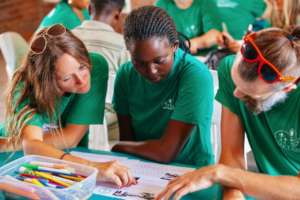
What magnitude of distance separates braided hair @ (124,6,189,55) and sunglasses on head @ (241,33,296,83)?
1.31 ft

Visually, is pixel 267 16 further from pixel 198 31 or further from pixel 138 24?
pixel 138 24

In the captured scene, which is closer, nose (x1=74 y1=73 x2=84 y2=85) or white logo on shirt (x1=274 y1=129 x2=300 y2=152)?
white logo on shirt (x1=274 y1=129 x2=300 y2=152)

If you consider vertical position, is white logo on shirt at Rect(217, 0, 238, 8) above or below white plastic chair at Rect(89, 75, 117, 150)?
above

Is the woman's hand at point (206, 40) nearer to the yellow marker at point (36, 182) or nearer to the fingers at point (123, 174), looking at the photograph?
the fingers at point (123, 174)

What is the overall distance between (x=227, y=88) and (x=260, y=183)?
36 centimetres

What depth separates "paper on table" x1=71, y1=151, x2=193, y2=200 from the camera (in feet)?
4.48

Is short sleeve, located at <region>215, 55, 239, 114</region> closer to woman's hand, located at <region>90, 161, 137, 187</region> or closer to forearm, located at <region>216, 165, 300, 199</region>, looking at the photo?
forearm, located at <region>216, 165, 300, 199</region>

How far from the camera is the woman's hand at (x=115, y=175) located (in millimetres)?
1397

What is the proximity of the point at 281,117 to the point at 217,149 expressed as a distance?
2.19 ft

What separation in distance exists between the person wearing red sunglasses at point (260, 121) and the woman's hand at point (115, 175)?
0.15 m

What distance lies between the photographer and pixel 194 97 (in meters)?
1.66

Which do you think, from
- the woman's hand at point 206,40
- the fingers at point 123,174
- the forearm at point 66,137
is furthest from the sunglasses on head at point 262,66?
the woman's hand at point 206,40

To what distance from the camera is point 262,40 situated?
49.5 inches

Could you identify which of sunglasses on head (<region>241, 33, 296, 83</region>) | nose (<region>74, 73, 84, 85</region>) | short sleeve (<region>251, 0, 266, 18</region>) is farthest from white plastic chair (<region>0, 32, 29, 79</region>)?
sunglasses on head (<region>241, 33, 296, 83</region>)
